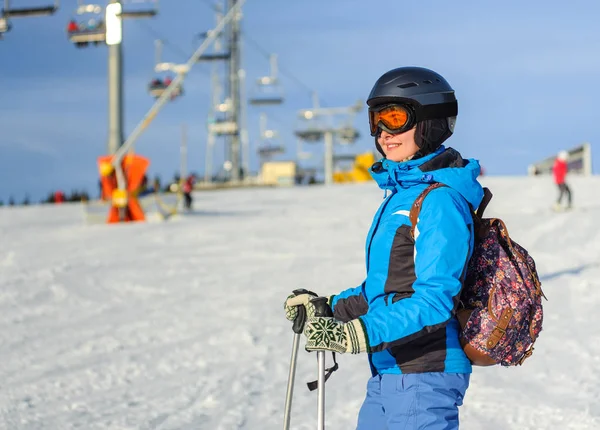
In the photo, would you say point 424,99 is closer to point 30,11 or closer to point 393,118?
point 393,118

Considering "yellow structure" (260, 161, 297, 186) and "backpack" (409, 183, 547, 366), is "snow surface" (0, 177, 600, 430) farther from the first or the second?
"yellow structure" (260, 161, 297, 186)

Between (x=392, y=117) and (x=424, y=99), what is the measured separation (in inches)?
4.8

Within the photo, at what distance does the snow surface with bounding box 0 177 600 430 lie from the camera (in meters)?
5.80

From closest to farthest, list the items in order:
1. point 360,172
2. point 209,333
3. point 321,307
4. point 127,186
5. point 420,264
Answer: point 420,264, point 321,307, point 209,333, point 127,186, point 360,172

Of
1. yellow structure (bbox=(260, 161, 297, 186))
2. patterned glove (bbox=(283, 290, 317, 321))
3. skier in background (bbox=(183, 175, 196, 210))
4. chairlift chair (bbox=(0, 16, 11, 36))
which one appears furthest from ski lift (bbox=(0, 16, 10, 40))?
yellow structure (bbox=(260, 161, 297, 186))

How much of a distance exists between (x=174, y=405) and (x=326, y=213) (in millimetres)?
17355

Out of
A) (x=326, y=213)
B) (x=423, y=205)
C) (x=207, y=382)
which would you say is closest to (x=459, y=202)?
(x=423, y=205)

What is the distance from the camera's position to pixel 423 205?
2.52 m

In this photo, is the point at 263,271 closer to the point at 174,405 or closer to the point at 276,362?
the point at 276,362

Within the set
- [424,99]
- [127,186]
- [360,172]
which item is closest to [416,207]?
[424,99]

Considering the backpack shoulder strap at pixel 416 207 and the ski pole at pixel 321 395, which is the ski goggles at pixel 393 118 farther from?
the ski pole at pixel 321 395

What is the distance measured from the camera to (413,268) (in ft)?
8.40

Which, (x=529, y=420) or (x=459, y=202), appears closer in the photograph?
(x=459, y=202)

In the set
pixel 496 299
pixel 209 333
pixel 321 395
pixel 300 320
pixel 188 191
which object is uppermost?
pixel 496 299
